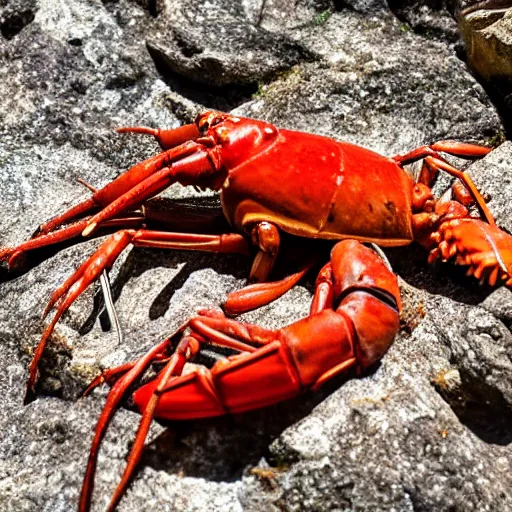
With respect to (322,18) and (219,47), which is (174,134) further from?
(322,18)

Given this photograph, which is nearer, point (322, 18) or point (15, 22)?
point (322, 18)

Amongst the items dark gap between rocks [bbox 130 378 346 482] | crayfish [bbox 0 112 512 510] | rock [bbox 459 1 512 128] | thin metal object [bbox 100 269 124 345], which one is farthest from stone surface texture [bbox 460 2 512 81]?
thin metal object [bbox 100 269 124 345]

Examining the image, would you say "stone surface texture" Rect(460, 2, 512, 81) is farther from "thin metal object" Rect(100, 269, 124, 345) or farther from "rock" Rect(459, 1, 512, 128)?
"thin metal object" Rect(100, 269, 124, 345)

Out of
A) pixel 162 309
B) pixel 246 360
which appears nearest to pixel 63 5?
pixel 162 309

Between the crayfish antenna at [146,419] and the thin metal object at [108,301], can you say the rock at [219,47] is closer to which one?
the thin metal object at [108,301]

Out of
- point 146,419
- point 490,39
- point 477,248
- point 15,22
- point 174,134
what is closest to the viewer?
point 146,419

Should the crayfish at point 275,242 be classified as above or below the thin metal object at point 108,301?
above

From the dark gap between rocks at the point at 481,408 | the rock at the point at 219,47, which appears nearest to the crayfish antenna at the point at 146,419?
the dark gap between rocks at the point at 481,408

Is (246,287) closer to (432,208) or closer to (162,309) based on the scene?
(162,309)

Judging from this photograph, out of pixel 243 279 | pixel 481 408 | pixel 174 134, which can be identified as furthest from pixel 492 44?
pixel 481 408
